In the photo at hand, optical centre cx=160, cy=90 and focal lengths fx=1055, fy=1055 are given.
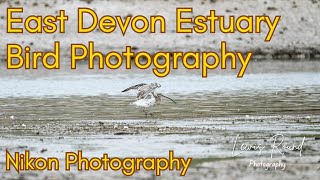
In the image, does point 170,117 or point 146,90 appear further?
point 170,117

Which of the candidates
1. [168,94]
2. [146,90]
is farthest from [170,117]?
[168,94]

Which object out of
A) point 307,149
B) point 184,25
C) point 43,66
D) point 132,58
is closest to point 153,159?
point 307,149

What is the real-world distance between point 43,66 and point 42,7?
47.2 ft

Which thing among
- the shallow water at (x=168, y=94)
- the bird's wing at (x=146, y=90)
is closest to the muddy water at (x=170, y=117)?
the shallow water at (x=168, y=94)

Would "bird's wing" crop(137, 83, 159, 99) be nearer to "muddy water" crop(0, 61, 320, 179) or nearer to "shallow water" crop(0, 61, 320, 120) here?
"muddy water" crop(0, 61, 320, 179)

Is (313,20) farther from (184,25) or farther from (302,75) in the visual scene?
(302,75)

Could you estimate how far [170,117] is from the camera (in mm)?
29172

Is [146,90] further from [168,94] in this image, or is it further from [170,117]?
[168,94]

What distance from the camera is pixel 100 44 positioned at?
6919 cm

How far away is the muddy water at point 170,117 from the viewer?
20.9 meters

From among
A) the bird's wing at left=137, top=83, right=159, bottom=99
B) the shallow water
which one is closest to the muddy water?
the shallow water

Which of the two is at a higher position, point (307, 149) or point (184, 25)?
point (184, 25)

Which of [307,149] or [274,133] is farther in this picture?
[274,133]

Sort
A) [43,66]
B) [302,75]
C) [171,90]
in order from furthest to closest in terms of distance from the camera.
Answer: [43,66]
[302,75]
[171,90]
